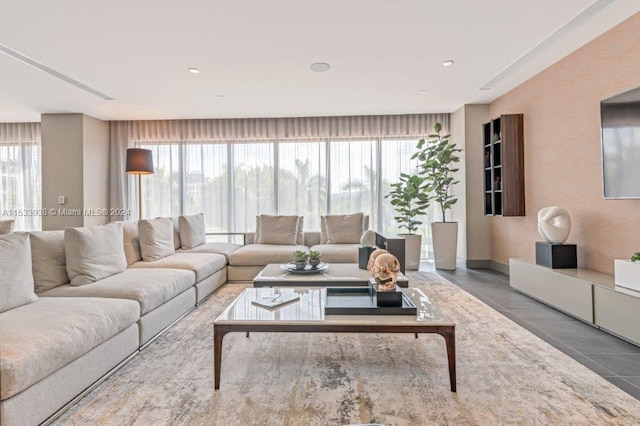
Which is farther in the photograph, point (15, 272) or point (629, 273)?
point (629, 273)

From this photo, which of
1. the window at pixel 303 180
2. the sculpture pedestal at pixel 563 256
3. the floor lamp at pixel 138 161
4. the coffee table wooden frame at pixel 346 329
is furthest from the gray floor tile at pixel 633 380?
the floor lamp at pixel 138 161

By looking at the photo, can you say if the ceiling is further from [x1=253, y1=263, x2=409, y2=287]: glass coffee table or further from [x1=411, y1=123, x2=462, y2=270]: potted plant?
[x1=253, y1=263, x2=409, y2=287]: glass coffee table

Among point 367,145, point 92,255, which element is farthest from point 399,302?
point 367,145

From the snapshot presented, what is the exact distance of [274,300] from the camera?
7.72 ft

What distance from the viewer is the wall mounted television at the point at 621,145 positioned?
8.73 ft

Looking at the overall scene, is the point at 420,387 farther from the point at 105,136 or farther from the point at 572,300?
the point at 105,136

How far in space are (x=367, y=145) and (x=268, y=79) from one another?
8.13ft

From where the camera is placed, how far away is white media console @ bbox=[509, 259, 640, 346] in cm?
247

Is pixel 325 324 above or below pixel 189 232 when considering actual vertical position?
below

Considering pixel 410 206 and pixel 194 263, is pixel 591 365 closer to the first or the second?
pixel 194 263

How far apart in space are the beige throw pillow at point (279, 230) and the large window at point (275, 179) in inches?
41.0

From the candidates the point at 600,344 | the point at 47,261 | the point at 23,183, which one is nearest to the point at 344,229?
the point at 600,344

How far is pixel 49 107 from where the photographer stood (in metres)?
5.25

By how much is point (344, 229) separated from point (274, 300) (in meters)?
2.82
